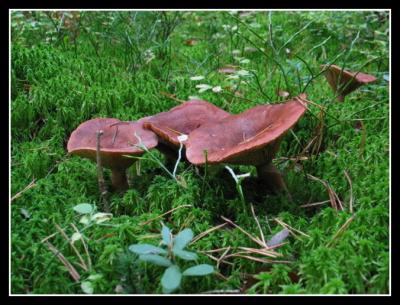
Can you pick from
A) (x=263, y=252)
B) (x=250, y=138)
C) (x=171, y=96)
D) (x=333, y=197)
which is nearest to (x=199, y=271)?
(x=263, y=252)

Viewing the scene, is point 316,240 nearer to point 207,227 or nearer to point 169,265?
point 207,227

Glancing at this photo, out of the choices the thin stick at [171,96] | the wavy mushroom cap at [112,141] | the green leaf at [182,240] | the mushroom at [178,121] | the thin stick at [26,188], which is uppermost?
the mushroom at [178,121]

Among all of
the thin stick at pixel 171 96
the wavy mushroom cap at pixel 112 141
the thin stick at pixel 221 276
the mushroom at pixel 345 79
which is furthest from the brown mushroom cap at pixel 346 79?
the thin stick at pixel 221 276

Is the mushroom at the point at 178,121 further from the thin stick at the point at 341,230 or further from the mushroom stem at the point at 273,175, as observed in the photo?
the thin stick at the point at 341,230

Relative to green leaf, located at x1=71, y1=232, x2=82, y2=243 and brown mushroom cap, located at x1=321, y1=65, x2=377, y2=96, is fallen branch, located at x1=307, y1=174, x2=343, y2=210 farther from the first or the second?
green leaf, located at x1=71, y1=232, x2=82, y2=243

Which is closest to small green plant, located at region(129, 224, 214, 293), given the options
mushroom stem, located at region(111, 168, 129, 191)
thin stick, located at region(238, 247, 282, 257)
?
thin stick, located at region(238, 247, 282, 257)

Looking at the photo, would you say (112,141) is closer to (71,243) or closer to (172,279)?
(71,243)
